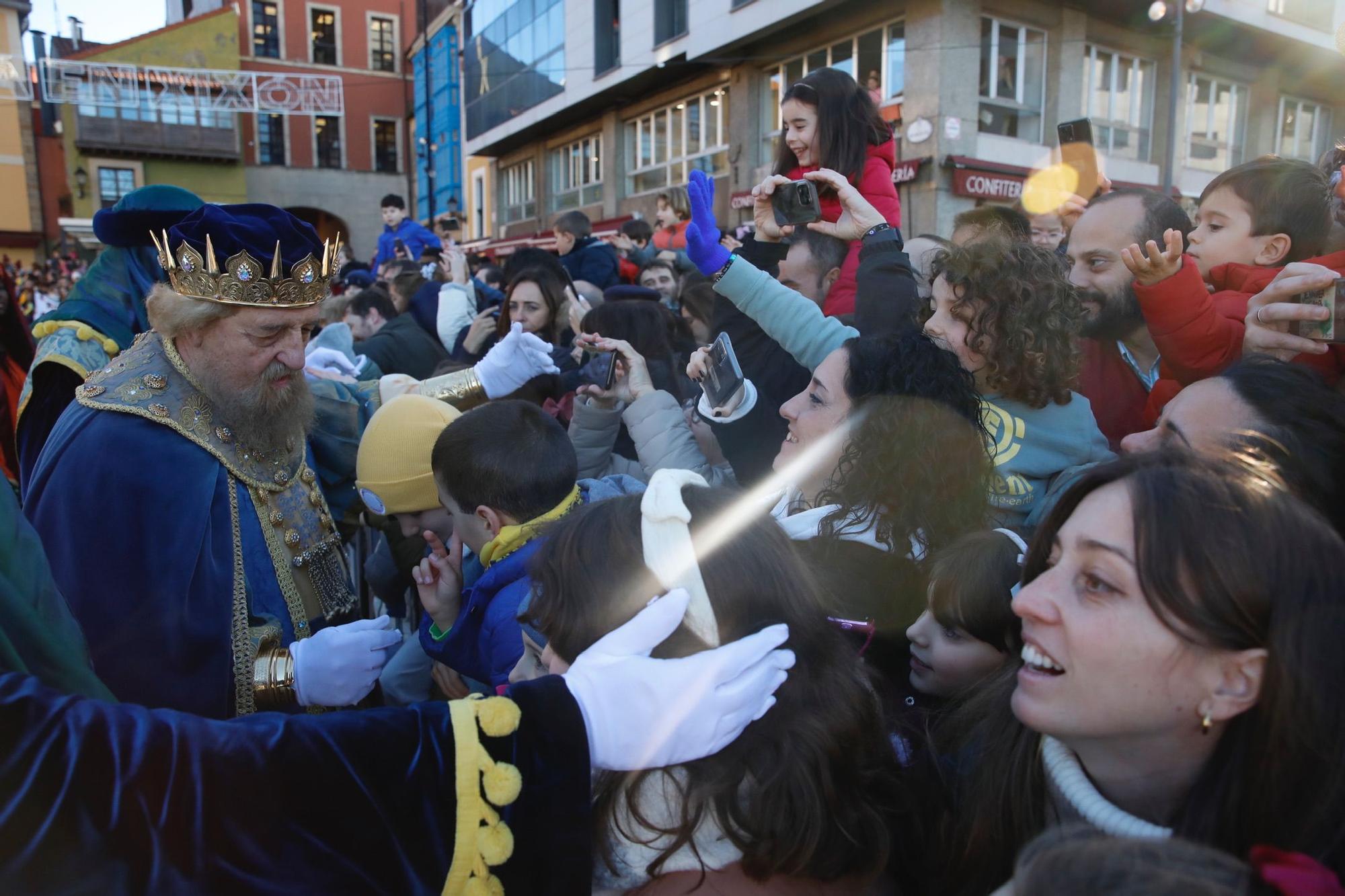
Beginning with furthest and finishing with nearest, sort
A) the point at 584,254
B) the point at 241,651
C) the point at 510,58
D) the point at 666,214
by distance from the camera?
the point at 510,58 → the point at 666,214 → the point at 584,254 → the point at 241,651

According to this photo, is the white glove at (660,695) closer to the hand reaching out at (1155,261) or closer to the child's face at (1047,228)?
the hand reaching out at (1155,261)

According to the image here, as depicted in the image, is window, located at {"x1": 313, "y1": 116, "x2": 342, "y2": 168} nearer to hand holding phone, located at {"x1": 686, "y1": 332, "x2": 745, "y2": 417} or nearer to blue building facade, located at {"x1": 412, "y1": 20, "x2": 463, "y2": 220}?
blue building facade, located at {"x1": 412, "y1": 20, "x2": 463, "y2": 220}

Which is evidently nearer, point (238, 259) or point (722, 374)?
point (238, 259)

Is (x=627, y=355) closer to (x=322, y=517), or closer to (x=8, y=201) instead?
(x=322, y=517)

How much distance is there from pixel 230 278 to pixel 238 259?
59mm

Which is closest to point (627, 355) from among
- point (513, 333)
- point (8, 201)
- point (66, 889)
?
point (513, 333)

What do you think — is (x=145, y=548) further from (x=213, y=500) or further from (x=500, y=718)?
(x=500, y=718)

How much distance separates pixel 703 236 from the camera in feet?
9.75

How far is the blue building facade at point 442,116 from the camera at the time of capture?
27000 millimetres

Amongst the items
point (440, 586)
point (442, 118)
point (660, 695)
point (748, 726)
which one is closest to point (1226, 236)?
point (748, 726)

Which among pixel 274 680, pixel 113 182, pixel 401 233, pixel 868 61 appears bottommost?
pixel 274 680

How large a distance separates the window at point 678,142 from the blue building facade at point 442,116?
904 cm

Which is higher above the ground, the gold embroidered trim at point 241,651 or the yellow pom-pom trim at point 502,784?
the yellow pom-pom trim at point 502,784

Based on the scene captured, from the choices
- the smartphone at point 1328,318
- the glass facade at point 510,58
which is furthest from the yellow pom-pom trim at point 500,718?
the glass facade at point 510,58
